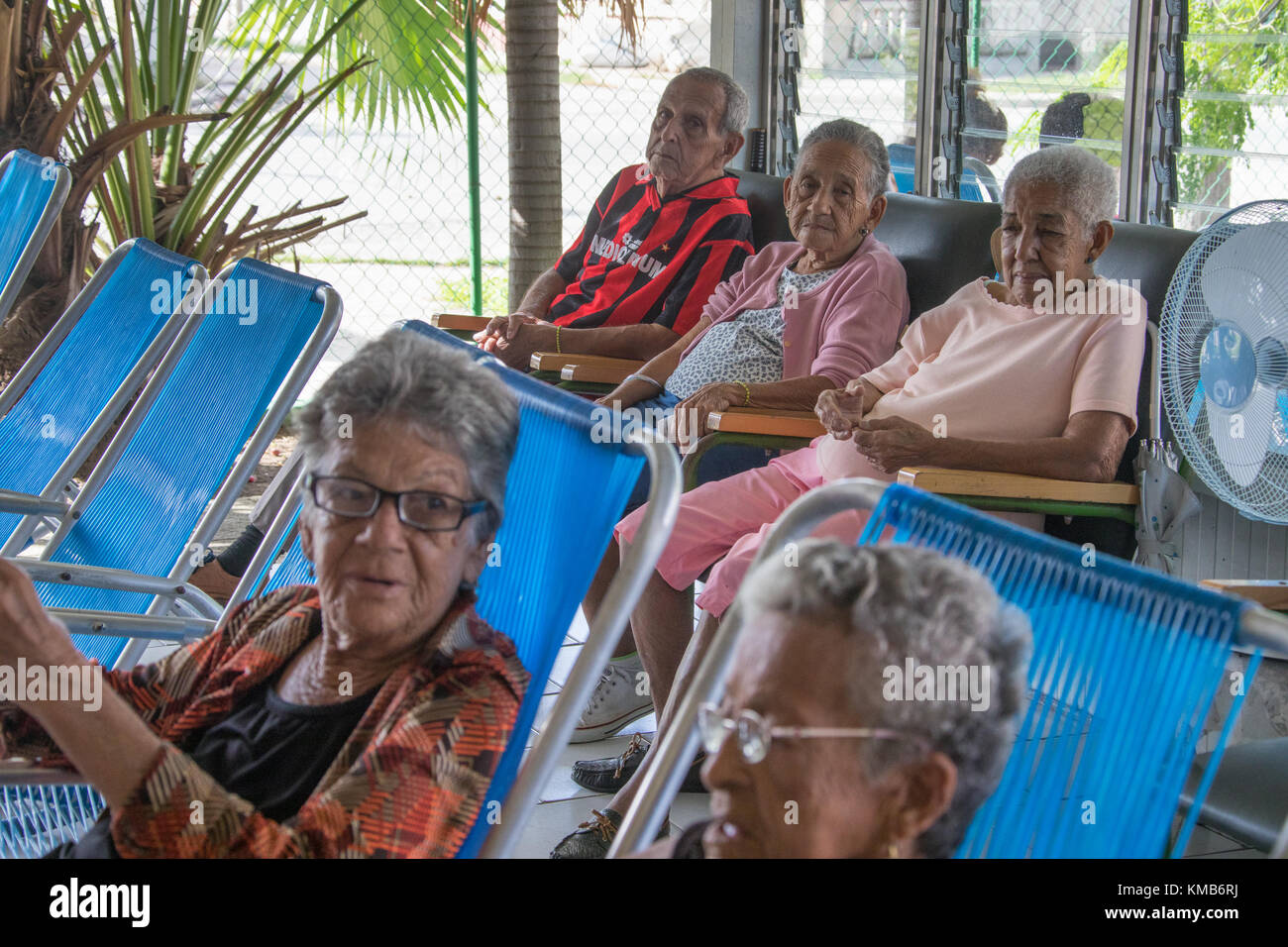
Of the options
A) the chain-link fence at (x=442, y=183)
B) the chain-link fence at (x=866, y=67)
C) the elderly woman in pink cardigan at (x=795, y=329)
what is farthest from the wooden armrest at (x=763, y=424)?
the chain-link fence at (x=442, y=183)

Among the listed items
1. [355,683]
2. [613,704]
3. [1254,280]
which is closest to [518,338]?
[613,704]

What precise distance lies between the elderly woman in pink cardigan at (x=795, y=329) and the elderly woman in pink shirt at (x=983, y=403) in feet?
0.45

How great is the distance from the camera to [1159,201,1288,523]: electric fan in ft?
6.77

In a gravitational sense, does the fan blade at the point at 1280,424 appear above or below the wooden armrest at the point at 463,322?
below

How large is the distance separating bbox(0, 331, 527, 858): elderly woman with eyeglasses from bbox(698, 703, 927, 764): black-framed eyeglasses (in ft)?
1.11

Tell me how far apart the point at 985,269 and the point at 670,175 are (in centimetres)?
116

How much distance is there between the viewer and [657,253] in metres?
3.67

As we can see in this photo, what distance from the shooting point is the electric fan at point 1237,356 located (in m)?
2.06

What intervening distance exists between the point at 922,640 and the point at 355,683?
0.69m

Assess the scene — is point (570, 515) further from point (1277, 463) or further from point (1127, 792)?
point (1277, 463)

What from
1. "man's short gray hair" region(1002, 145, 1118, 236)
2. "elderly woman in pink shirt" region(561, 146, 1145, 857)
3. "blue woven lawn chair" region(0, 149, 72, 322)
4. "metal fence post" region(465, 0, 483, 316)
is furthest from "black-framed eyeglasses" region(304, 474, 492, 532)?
"metal fence post" region(465, 0, 483, 316)

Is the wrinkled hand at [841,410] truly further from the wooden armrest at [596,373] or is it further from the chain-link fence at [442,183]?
the chain-link fence at [442,183]

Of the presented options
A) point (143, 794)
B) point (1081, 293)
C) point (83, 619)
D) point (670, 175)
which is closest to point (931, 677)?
point (143, 794)

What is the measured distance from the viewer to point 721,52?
496 centimetres
